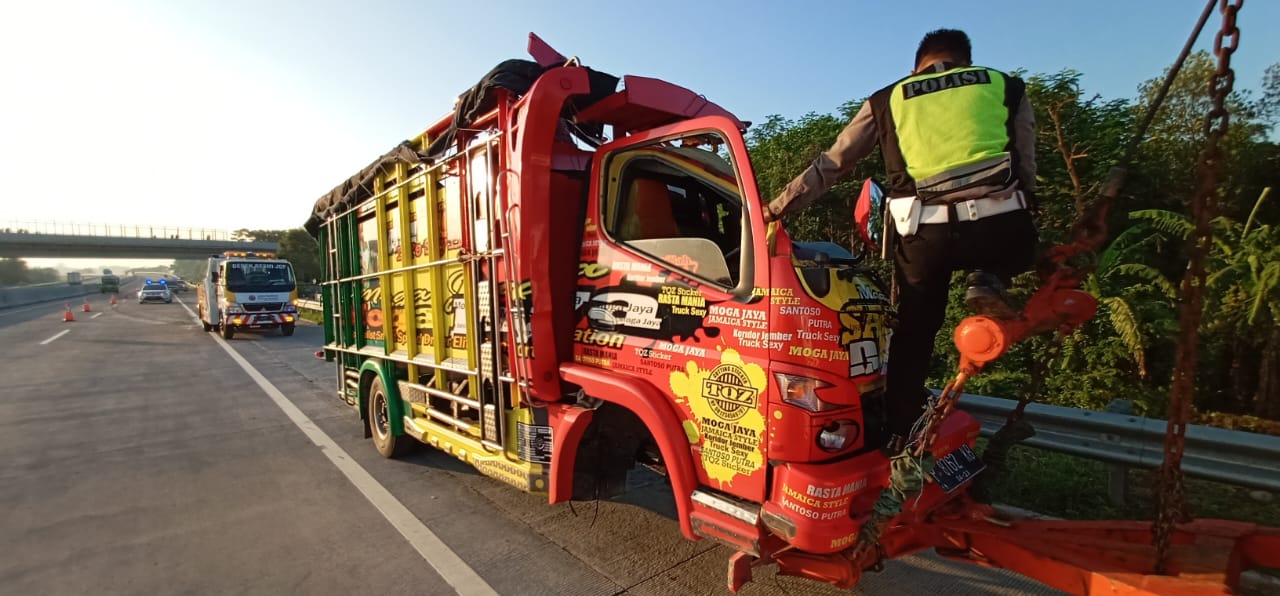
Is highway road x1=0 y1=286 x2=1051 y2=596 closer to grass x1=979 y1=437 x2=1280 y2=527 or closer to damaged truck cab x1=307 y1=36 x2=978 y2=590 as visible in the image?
damaged truck cab x1=307 y1=36 x2=978 y2=590

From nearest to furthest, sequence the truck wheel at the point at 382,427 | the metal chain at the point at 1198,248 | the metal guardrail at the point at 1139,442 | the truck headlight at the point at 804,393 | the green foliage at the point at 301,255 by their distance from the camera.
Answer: the metal chain at the point at 1198,248 < the truck headlight at the point at 804,393 < the metal guardrail at the point at 1139,442 < the truck wheel at the point at 382,427 < the green foliage at the point at 301,255

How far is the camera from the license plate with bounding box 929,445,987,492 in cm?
265

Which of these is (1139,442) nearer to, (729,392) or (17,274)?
(729,392)

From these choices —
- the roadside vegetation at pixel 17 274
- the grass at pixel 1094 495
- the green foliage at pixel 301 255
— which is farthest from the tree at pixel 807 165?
the roadside vegetation at pixel 17 274

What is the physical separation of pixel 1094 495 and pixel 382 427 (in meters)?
6.03

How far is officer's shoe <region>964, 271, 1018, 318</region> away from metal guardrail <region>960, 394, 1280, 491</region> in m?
1.57

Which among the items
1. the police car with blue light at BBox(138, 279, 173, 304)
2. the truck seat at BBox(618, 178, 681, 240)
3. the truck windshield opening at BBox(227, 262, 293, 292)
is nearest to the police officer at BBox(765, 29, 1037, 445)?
the truck seat at BBox(618, 178, 681, 240)

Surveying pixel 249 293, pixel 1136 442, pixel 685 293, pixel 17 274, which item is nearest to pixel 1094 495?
pixel 1136 442

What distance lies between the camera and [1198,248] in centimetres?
180

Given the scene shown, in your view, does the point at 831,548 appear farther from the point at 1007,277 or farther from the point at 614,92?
the point at 614,92

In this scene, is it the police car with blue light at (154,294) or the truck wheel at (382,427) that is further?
the police car with blue light at (154,294)

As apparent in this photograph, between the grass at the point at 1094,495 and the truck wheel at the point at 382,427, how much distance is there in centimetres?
493

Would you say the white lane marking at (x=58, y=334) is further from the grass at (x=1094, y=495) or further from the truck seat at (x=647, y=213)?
the grass at (x=1094, y=495)

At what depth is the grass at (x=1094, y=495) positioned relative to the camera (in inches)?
149
